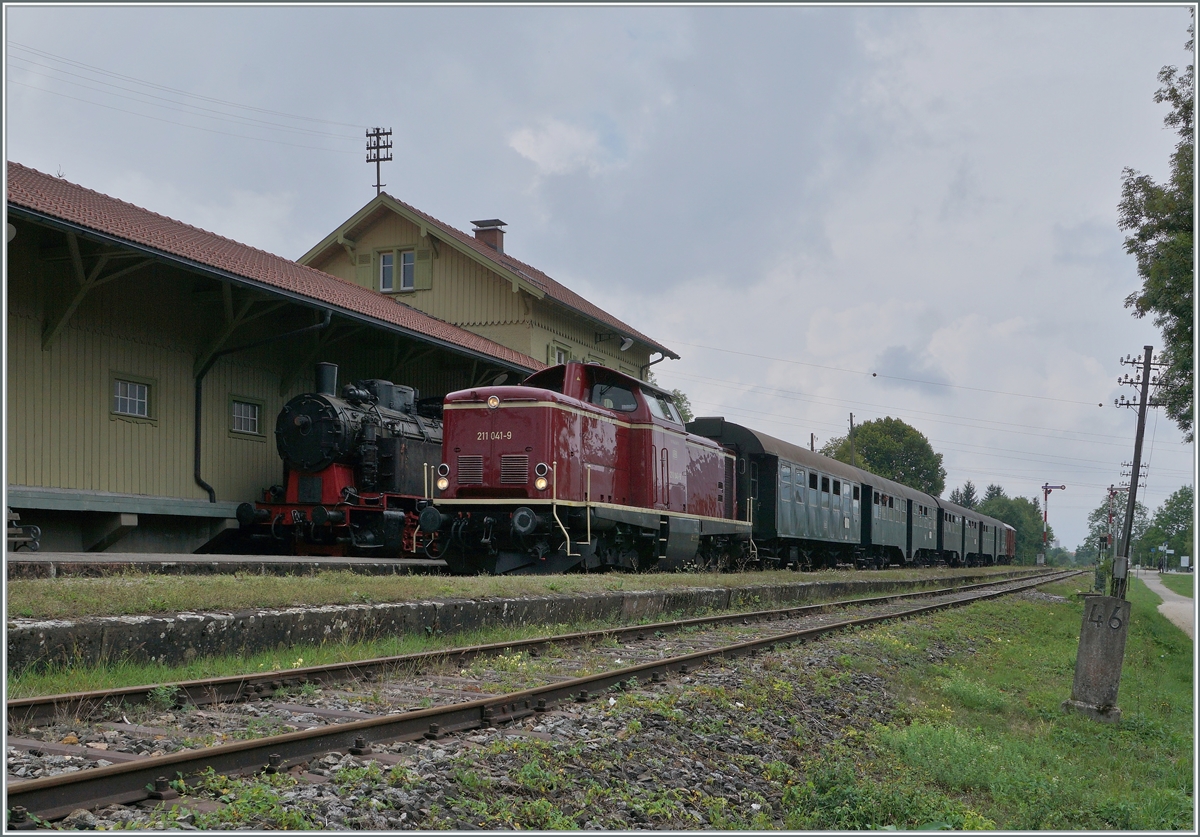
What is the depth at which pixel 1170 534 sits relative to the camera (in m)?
123

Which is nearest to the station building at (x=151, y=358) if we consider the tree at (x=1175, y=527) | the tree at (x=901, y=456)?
the tree at (x=901, y=456)

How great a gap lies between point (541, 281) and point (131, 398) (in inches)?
707

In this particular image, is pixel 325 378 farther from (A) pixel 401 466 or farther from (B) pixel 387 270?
(B) pixel 387 270

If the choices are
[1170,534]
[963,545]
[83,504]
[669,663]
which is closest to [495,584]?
[669,663]

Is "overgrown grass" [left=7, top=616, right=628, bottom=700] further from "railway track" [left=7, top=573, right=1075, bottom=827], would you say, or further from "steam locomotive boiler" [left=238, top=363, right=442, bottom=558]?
"steam locomotive boiler" [left=238, top=363, right=442, bottom=558]

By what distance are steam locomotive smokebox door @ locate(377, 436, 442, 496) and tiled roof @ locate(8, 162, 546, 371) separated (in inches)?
90.2

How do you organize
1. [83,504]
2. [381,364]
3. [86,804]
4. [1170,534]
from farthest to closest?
[1170,534]
[381,364]
[83,504]
[86,804]

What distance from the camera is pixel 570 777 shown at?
5.26 metres

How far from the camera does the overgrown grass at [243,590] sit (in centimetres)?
772

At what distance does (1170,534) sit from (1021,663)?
415 ft

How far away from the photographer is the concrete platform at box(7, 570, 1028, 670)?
23.2 feet

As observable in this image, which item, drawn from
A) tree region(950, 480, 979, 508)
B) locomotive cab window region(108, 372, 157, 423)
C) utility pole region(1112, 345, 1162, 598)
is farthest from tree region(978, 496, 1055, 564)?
locomotive cab window region(108, 372, 157, 423)

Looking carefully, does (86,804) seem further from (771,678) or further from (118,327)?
(118,327)

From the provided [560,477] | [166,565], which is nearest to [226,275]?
[560,477]
